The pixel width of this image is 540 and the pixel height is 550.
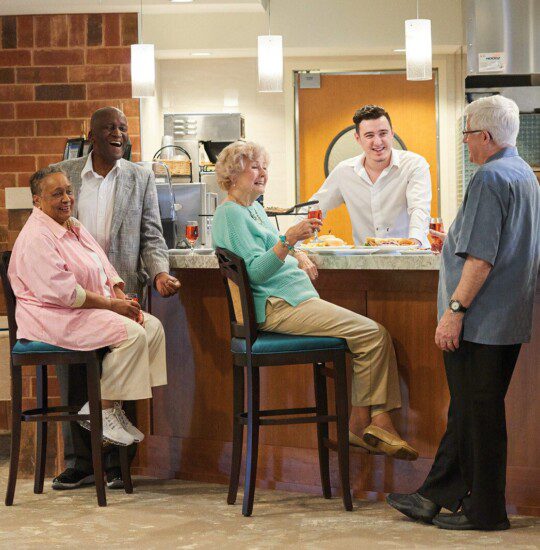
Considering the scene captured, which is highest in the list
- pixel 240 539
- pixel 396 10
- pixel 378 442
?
pixel 396 10

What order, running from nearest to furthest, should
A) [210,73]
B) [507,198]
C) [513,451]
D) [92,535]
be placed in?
[507,198] < [92,535] < [513,451] < [210,73]

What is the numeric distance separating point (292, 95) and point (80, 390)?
4.18 m

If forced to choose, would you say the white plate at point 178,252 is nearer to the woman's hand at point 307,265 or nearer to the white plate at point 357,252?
the woman's hand at point 307,265

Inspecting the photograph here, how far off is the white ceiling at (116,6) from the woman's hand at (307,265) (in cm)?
373

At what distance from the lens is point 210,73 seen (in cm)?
777

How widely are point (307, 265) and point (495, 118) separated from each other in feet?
3.13

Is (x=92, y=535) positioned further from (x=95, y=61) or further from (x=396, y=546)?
(x=95, y=61)

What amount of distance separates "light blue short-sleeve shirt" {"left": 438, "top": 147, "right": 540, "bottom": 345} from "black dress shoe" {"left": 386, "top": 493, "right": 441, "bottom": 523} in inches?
25.0

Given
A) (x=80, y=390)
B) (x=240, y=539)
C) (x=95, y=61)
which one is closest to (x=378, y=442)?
(x=240, y=539)

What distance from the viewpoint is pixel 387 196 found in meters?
4.96

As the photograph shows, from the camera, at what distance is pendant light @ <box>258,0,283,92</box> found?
17.6 feet

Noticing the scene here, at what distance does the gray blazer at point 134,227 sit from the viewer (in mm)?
4273

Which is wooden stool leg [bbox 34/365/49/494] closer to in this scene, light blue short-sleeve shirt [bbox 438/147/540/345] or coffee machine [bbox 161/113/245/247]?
light blue short-sleeve shirt [bbox 438/147/540/345]

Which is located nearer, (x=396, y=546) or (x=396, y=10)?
(x=396, y=546)
